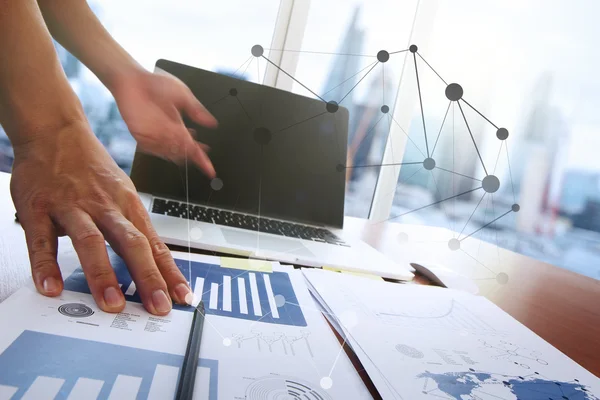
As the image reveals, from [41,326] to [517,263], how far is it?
116 cm

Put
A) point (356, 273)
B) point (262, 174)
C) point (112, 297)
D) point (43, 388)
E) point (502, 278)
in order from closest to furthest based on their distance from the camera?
point (43, 388)
point (112, 297)
point (356, 273)
point (502, 278)
point (262, 174)

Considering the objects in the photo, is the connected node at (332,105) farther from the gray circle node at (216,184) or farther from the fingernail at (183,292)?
the gray circle node at (216,184)

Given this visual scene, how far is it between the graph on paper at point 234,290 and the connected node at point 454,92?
0.29 meters

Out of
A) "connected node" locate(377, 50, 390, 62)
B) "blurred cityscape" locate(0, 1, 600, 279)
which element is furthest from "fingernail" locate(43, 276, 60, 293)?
"connected node" locate(377, 50, 390, 62)

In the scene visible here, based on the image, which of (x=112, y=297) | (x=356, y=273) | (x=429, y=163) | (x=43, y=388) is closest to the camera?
(x=43, y=388)

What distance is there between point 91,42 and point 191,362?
572 millimetres

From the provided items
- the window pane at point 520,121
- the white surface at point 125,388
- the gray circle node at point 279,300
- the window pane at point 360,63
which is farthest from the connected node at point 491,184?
the white surface at point 125,388

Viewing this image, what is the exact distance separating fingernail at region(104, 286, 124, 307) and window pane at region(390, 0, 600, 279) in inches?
14.4

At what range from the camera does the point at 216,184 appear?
3.06ft

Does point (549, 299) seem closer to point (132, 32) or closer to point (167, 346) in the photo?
point (167, 346)

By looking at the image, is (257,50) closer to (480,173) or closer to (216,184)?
(480,173)

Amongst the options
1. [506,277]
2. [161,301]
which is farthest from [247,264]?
[506,277]

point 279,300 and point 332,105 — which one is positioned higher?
point 332,105

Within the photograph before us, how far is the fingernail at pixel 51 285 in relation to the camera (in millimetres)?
415
